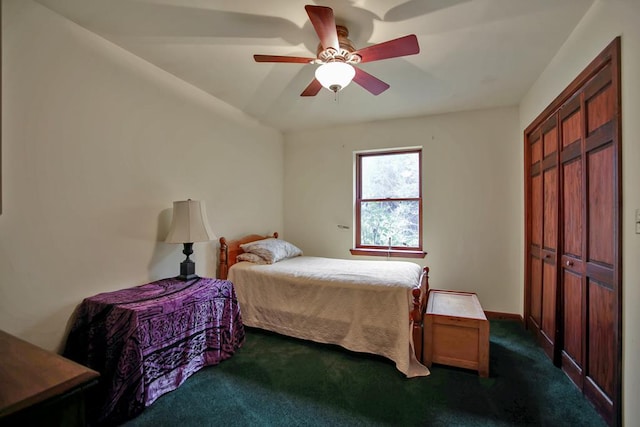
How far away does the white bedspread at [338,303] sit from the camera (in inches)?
93.6

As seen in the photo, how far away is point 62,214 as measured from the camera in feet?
6.34

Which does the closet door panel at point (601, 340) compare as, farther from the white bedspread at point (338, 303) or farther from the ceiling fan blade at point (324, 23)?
the ceiling fan blade at point (324, 23)

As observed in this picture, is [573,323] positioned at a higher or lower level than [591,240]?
lower

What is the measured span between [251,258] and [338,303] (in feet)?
3.87

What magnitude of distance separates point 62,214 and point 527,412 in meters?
3.27

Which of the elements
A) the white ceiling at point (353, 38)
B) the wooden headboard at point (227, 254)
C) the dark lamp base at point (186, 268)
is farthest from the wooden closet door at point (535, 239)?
the dark lamp base at point (186, 268)

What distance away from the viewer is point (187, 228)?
97.8 inches

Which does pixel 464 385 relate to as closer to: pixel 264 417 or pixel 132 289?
pixel 264 417

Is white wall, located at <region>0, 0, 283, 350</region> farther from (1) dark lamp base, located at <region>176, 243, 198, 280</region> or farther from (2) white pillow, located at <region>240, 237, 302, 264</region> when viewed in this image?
(2) white pillow, located at <region>240, 237, 302, 264</region>

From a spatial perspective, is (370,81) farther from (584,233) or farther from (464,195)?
(464,195)

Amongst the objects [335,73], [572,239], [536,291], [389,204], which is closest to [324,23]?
[335,73]

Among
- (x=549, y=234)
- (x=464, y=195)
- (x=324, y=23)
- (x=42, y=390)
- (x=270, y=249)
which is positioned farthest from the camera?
(x=464, y=195)

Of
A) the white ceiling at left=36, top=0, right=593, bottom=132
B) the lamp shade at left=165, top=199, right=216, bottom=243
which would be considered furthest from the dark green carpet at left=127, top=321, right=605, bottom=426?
the white ceiling at left=36, top=0, right=593, bottom=132

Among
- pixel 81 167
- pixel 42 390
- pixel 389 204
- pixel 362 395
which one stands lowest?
pixel 362 395
